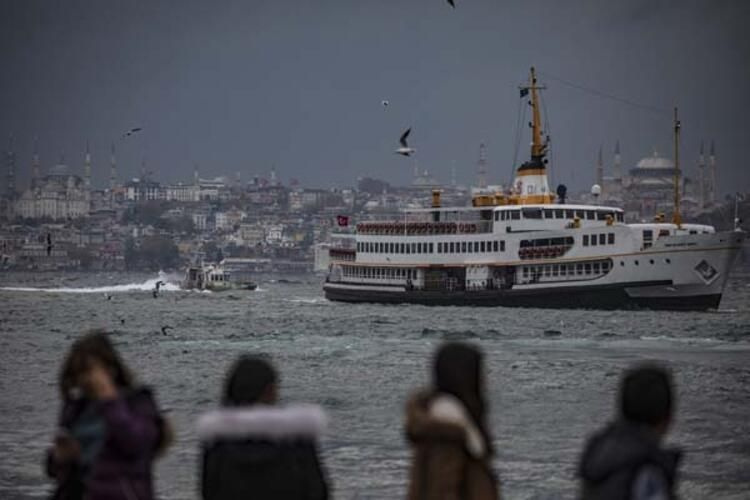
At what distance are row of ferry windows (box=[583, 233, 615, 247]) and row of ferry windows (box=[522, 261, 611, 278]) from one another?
0.86 metres

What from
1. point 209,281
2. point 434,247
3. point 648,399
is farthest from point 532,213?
point 648,399

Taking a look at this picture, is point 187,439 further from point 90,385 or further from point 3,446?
point 90,385

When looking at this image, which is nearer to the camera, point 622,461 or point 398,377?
point 622,461

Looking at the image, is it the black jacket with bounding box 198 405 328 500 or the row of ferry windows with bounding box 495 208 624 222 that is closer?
the black jacket with bounding box 198 405 328 500

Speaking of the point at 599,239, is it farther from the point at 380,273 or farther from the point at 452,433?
the point at 452,433

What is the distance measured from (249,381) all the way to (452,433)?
0.86 meters

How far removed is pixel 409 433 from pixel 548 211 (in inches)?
2358

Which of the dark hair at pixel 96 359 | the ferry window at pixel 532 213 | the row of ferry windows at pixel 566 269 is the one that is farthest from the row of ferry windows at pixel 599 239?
the dark hair at pixel 96 359

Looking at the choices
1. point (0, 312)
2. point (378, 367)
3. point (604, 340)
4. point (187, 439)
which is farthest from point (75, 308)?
point (187, 439)

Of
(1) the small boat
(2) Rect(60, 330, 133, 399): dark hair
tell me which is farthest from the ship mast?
(2) Rect(60, 330, 133, 399): dark hair

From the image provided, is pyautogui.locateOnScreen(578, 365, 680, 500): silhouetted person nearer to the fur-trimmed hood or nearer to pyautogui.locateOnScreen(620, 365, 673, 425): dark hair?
pyautogui.locateOnScreen(620, 365, 673, 425): dark hair

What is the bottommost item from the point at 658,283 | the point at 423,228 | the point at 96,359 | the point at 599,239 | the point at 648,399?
the point at 658,283

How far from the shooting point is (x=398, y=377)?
29.5 meters

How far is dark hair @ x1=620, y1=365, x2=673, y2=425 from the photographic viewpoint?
18.2 feet
